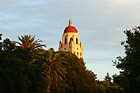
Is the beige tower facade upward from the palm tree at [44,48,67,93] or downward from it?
upward

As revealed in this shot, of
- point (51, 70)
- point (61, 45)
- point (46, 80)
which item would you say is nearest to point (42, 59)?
point (51, 70)

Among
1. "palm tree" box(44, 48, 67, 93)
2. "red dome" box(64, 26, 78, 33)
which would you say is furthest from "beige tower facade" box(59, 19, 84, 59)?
"palm tree" box(44, 48, 67, 93)

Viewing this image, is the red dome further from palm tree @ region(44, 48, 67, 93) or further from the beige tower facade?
palm tree @ region(44, 48, 67, 93)

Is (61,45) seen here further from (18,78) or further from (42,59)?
(18,78)

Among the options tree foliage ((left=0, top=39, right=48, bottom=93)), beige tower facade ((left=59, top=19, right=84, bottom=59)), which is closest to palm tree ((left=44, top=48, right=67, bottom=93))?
tree foliage ((left=0, top=39, right=48, bottom=93))

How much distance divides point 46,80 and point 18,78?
9004mm

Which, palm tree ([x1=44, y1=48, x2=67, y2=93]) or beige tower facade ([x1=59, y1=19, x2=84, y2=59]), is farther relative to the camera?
beige tower facade ([x1=59, y1=19, x2=84, y2=59])

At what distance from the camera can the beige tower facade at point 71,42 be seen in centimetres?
16938

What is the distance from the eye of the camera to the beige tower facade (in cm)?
16938

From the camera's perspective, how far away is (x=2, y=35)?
44500mm

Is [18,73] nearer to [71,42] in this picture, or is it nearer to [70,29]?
[71,42]

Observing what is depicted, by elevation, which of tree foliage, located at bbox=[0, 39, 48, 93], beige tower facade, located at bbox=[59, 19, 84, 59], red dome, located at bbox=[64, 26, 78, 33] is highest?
red dome, located at bbox=[64, 26, 78, 33]

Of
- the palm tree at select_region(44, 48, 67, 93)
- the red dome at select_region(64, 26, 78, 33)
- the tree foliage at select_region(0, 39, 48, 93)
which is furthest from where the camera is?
the red dome at select_region(64, 26, 78, 33)

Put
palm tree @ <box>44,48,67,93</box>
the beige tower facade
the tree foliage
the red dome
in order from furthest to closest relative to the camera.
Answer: the red dome → the beige tower facade → palm tree @ <box>44,48,67,93</box> → the tree foliage
